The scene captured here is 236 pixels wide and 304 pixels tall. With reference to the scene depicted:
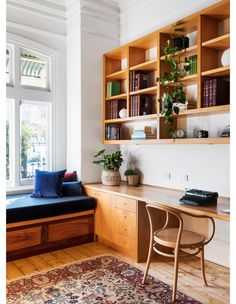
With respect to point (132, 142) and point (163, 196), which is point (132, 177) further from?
point (163, 196)

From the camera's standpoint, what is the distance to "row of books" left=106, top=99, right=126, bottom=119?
173 inches

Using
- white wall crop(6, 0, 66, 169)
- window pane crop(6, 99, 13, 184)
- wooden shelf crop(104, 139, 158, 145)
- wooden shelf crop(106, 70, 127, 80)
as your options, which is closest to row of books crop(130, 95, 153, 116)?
wooden shelf crop(104, 139, 158, 145)

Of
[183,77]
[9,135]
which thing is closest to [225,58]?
[183,77]

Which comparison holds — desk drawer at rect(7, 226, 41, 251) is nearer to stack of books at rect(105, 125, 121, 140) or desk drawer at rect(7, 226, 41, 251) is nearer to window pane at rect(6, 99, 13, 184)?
window pane at rect(6, 99, 13, 184)

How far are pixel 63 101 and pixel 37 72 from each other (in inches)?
23.6

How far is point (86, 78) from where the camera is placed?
4457mm

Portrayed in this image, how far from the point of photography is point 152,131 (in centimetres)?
406

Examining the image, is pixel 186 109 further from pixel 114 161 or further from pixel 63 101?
pixel 63 101

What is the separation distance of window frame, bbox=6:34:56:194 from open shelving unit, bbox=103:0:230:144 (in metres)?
0.85

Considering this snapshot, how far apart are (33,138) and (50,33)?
5.50 ft

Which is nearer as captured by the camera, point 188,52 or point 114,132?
point 188,52

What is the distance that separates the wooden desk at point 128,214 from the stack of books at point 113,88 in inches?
57.6

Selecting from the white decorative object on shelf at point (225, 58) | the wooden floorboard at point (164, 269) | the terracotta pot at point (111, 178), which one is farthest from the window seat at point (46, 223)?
the white decorative object on shelf at point (225, 58)

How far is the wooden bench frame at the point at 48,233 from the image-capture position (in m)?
3.43
